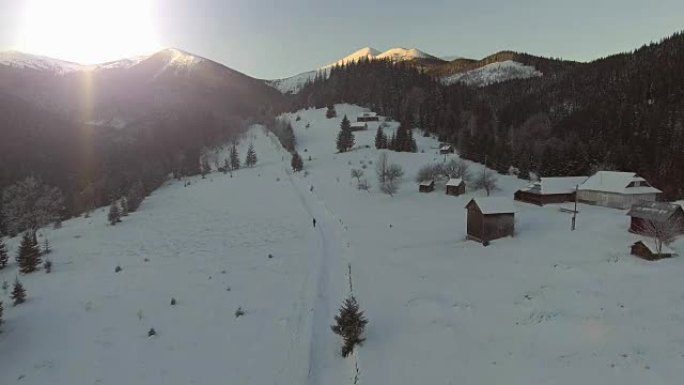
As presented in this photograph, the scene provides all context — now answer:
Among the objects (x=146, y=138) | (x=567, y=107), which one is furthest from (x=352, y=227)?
(x=567, y=107)

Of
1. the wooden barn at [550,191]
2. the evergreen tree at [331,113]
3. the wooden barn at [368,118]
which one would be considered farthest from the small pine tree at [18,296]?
the evergreen tree at [331,113]

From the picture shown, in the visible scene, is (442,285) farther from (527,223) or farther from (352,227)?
(527,223)

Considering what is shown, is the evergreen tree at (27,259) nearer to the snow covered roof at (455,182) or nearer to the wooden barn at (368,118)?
the snow covered roof at (455,182)

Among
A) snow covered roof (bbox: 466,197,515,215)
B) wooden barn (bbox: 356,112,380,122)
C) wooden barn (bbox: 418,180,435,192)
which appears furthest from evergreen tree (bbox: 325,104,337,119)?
snow covered roof (bbox: 466,197,515,215)

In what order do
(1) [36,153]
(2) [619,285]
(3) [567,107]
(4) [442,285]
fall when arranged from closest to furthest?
(2) [619,285], (4) [442,285], (1) [36,153], (3) [567,107]

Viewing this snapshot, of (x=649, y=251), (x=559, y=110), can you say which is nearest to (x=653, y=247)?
(x=649, y=251)

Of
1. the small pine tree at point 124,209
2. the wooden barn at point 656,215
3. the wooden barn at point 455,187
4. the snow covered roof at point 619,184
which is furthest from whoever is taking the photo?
the wooden barn at point 455,187
